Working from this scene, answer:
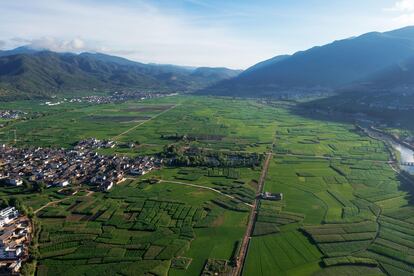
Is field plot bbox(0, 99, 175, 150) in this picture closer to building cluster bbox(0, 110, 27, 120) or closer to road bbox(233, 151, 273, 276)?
building cluster bbox(0, 110, 27, 120)

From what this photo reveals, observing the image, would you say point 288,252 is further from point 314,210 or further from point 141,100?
point 141,100

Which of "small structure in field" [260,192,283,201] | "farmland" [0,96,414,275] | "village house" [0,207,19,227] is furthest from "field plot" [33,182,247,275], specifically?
"small structure in field" [260,192,283,201]

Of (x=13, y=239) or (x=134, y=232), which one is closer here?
(x=13, y=239)

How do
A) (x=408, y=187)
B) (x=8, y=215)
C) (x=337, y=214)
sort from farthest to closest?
1. (x=408, y=187)
2. (x=337, y=214)
3. (x=8, y=215)

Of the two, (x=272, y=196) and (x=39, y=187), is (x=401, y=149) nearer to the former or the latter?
(x=272, y=196)

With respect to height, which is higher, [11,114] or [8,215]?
[8,215]

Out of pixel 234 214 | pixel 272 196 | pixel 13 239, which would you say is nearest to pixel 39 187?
pixel 13 239
